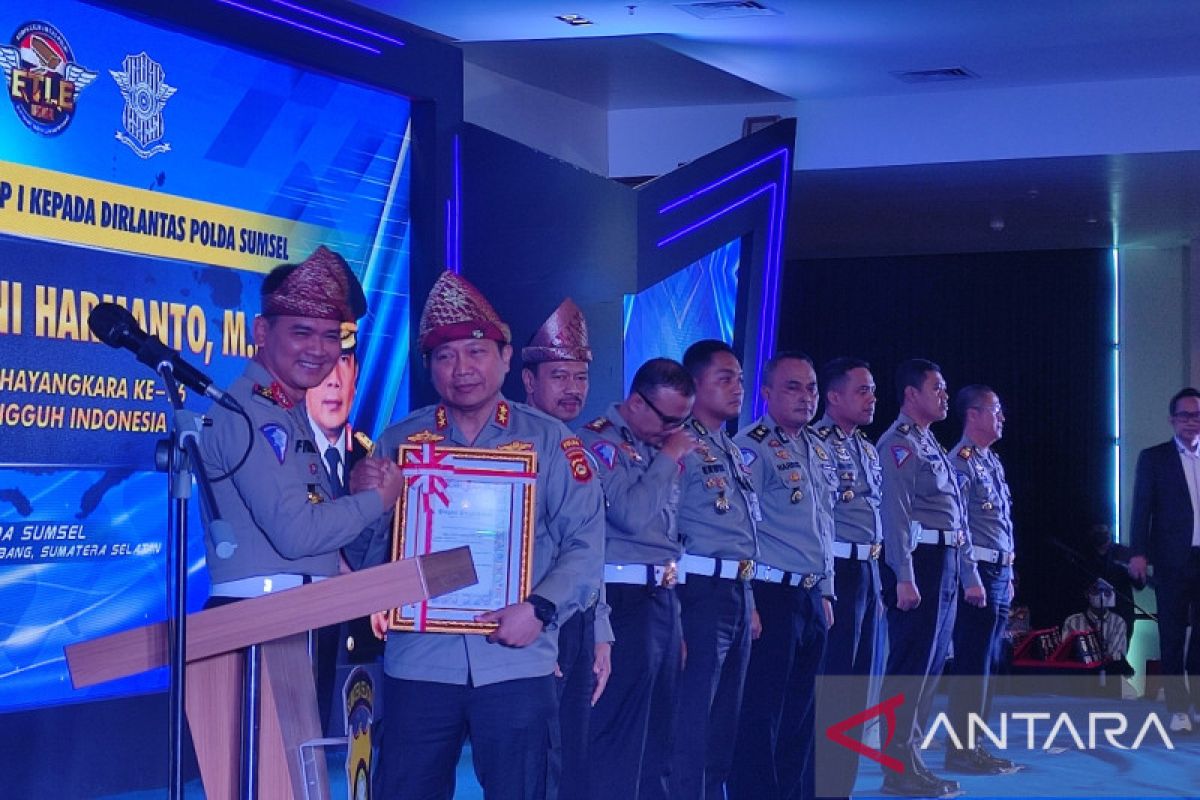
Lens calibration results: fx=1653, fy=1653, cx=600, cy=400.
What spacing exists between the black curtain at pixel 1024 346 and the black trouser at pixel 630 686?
8.79 meters

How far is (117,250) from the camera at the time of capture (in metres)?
4.61

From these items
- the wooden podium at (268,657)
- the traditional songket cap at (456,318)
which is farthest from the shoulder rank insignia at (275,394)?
the wooden podium at (268,657)

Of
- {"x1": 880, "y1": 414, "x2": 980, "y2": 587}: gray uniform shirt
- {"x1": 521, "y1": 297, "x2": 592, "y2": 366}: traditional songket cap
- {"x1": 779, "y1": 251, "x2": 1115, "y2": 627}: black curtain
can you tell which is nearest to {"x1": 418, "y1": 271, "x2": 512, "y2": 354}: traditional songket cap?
{"x1": 521, "y1": 297, "x2": 592, "y2": 366}: traditional songket cap

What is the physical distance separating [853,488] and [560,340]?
2.11 m

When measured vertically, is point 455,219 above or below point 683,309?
above

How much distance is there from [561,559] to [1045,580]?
10.3 metres

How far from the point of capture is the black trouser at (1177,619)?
845 centimetres

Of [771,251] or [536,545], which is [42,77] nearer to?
[536,545]

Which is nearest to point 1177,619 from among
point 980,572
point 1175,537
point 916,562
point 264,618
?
point 1175,537

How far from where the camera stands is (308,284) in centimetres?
335

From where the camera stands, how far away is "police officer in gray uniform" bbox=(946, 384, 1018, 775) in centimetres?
719

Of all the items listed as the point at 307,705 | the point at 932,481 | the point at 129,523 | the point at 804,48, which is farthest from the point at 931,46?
the point at 307,705

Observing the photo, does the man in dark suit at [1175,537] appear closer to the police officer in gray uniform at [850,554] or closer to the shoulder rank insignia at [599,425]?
the police officer in gray uniform at [850,554]

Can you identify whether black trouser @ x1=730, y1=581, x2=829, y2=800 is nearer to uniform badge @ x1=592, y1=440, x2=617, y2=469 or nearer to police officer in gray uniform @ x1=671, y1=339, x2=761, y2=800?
police officer in gray uniform @ x1=671, y1=339, x2=761, y2=800
